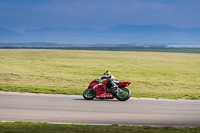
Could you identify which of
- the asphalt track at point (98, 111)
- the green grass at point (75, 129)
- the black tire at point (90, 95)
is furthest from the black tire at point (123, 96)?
the green grass at point (75, 129)

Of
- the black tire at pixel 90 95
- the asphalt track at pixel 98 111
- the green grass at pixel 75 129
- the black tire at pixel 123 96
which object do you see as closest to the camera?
the green grass at pixel 75 129

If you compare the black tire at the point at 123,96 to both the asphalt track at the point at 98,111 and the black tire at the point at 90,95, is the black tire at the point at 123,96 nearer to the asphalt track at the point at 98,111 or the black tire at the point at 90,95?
the asphalt track at the point at 98,111

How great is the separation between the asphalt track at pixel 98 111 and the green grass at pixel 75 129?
1151mm

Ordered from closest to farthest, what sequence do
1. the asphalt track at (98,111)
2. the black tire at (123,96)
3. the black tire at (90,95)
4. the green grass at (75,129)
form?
1. the green grass at (75,129)
2. the asphalt track at (98,111)
3. the black tire at (123,96)
4. the black tire at (90,95)

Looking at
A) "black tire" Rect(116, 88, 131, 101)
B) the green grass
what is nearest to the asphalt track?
"black tire" Rect(116, 88, 131, 101)

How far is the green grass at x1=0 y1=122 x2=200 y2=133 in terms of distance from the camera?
396 inches

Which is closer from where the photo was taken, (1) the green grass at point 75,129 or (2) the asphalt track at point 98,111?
(1) the green grass at point 75,129

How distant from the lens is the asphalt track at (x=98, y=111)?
41.1 feet

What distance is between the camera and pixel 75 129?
34.2 feet

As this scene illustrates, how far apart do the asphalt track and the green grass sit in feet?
3.78

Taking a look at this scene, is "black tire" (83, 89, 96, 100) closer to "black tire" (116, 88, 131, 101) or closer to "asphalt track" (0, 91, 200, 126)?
"asphalt track" (0, 91, 200, 126)

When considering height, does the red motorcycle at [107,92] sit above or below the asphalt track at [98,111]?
above

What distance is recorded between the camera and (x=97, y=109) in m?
15.0

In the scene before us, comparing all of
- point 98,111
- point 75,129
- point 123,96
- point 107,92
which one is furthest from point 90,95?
point 75,129
